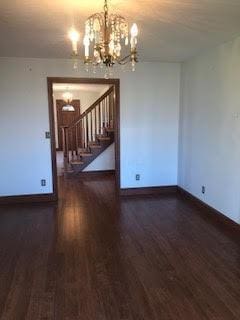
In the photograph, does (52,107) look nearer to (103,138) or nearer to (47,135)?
(47,135)

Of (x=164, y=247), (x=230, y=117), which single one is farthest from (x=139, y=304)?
(x=230, y=117)

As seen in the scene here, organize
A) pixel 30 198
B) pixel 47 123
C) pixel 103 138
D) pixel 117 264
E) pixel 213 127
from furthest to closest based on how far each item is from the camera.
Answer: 1. pixel 103 138
2. pixel 30 198
3. pixel 47 123
4. pixel 213 127
5. pixel 117 264

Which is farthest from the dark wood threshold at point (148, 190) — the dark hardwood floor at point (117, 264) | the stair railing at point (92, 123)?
the stair railing at point (92, 123)

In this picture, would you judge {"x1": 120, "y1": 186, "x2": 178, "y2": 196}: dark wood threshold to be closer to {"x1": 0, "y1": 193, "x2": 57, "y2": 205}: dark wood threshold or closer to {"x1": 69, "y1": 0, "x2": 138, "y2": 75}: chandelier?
{"x1": 0, "y1": 193, "x2": 57, "y2": 205}: dark wood threshold

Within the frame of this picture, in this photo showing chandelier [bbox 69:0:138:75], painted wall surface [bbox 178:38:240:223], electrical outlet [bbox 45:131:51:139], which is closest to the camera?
chandelier [bbox 69:0:138:75]

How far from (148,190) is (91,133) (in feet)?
8.71

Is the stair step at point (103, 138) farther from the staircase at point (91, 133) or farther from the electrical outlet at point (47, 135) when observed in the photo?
the electrical outlet at point (47, 135)

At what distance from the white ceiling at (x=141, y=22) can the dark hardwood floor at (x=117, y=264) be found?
2.40 metres

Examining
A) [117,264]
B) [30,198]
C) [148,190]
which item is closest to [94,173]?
[148,190]

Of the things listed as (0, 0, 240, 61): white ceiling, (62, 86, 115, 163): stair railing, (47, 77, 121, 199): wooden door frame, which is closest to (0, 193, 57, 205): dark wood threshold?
(47, 77, 121, 199): wooden door frame

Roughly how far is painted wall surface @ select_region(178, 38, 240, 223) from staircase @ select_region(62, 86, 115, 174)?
2.42 meters

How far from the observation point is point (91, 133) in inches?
286

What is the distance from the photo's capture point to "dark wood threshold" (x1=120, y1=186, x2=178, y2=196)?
17.1 feet

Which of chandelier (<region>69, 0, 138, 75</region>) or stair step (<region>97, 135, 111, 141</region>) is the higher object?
chandelier (<region>69, 0, 138, 75</region>)
